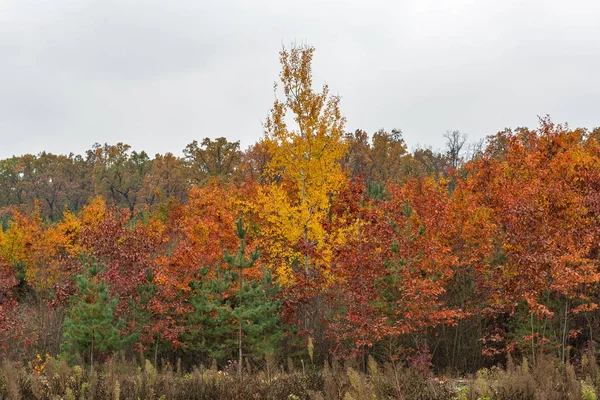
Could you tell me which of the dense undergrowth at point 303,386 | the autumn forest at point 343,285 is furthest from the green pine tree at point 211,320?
the dense undergrowth at point 303,386

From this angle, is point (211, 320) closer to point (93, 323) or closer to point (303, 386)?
point (93, 323)

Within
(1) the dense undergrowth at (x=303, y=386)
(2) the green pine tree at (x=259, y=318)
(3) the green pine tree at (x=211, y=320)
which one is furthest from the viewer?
(3) the green pine tree at (x=211, y=320)

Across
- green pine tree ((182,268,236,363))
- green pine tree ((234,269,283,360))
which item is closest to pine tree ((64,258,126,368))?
green pine tree ((182,268,236,363))

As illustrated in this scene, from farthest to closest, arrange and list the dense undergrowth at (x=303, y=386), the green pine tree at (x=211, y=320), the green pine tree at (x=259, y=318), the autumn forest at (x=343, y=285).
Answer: the green pine tree at (x=211, y=320), the green pine tree at (x=259, y=318), the autumn forest at (x=343, y=285), the dense undergrowth at (x=303, y=386)

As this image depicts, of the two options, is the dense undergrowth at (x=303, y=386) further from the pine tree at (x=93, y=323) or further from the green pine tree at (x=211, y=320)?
the green pine tree at (x=211, y=320)

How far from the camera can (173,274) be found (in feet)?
50.5

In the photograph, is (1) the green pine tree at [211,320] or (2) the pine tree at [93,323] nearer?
(2) the pine tree at [93,323]

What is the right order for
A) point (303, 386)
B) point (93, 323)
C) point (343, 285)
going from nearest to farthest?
point (303, 386) < point (93, 323) < point (343, 285)

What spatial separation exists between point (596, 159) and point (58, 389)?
1466cm

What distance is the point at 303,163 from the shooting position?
1803 cm

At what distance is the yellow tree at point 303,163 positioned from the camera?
17.2m

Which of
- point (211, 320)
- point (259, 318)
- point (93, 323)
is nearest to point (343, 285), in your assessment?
point (259, 318)

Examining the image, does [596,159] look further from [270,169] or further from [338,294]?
[270,169]

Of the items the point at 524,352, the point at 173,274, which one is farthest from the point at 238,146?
the point at 524,352
